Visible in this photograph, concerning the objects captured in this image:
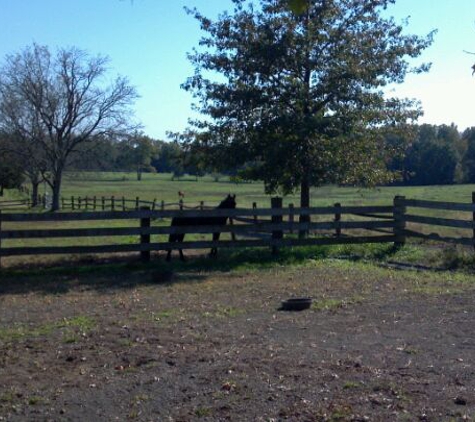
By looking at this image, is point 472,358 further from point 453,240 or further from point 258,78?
point 258,78

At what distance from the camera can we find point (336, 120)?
17.2 meters

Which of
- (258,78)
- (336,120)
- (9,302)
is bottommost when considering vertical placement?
(9,302)

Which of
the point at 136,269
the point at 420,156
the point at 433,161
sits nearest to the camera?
the point at 136,269

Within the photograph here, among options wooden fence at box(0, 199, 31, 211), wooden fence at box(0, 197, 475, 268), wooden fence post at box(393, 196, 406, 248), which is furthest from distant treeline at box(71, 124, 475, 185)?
wooden fence at box(0, 199, 31, 211)

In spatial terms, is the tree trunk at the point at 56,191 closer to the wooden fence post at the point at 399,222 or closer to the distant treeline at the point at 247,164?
the distant treeline at the point at 247,164

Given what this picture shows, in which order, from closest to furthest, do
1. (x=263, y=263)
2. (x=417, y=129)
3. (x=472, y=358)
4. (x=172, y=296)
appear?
(x=472, y=358) → (x=172, y=296) → (x=263, y=263) → (x=417, y=129)

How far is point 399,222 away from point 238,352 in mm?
10788

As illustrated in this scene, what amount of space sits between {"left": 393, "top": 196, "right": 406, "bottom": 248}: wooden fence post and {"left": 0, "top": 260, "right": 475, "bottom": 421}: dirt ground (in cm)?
479

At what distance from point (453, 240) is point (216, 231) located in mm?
5531

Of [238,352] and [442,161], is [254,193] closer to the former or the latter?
[442,161]

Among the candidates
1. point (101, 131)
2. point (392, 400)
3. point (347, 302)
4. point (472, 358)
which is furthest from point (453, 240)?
point (101, 131)

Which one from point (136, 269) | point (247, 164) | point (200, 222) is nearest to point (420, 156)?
point (247, 164)

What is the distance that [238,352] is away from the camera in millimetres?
7172

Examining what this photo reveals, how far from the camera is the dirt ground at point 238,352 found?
5535 millimetres
